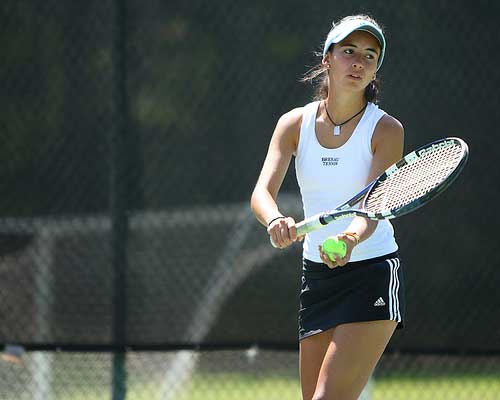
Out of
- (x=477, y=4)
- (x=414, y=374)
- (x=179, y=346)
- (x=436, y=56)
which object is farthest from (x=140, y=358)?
(x=477, y=4)

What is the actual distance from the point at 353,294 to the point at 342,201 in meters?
0.33

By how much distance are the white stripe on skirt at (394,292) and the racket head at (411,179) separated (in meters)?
0.31

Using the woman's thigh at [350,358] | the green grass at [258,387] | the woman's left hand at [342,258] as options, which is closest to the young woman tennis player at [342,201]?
the woman's thigh at [350,358]

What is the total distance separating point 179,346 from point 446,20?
214 centimetres

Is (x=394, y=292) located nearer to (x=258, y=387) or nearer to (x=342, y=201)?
(x=342, y=201)

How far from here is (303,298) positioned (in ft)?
11.7

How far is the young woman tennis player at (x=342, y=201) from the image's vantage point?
3260mm

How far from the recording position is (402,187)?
126 inches

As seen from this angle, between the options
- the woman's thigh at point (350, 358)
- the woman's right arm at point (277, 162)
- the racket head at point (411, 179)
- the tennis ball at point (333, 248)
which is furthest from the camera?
the woman's right arm at point (277, 162)

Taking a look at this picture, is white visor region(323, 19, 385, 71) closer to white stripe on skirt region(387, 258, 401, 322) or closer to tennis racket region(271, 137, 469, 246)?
tennis racket region(271, 137, 469, 246)

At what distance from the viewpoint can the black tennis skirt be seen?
3.31 meters

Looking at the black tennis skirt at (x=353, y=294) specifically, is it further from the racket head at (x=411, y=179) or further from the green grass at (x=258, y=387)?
the green grass at (x=258, y=387)

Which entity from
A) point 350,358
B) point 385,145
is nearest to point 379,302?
point 350,358

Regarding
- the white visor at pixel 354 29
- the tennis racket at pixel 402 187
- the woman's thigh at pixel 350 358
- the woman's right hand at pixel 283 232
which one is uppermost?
the white visor at pixel 354 29
